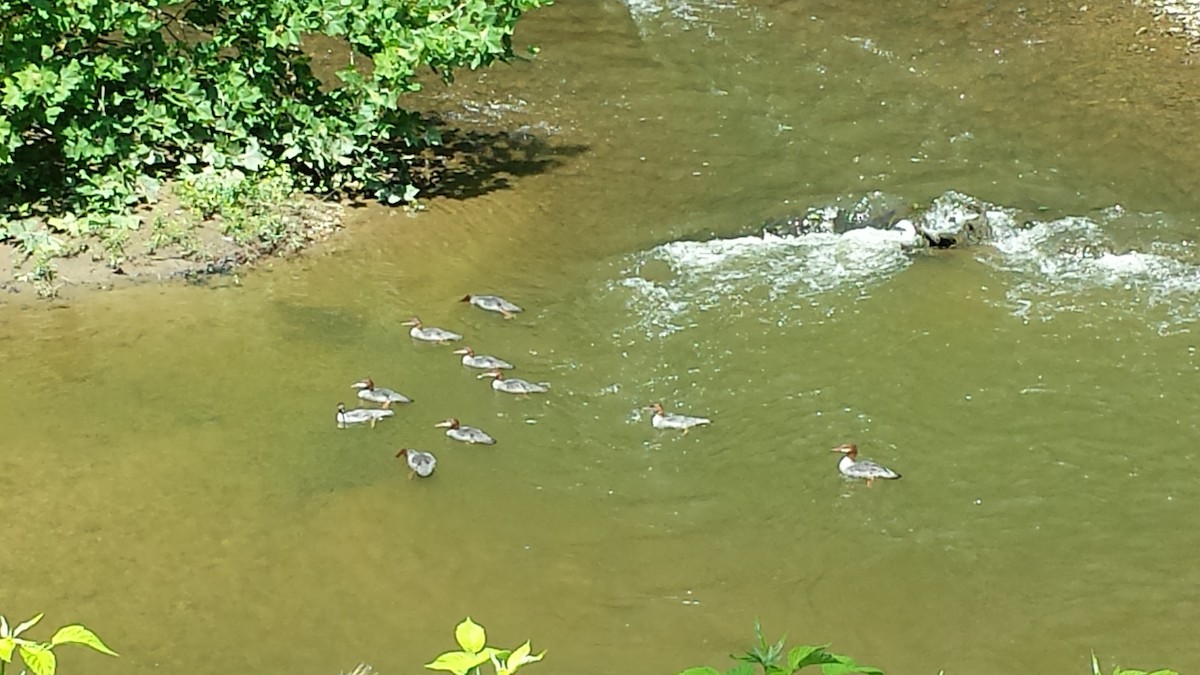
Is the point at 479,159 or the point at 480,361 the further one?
the point at 479,159

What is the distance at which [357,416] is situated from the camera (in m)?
8.23

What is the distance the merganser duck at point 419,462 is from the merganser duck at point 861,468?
220cm

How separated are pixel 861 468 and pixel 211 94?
18.3 feet

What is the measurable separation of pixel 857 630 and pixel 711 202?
5.10 metres

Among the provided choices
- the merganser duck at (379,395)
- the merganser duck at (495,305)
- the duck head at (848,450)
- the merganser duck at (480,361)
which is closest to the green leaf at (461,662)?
the duck head at (848,450)

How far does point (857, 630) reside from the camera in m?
6.66

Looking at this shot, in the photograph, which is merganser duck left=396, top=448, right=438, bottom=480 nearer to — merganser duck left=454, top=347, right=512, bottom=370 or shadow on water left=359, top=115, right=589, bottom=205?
merganser duck left=454, top=347, right=512, bottom=370

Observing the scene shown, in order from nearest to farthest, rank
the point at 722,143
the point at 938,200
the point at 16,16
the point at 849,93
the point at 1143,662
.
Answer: the point at 1143,662, the point at 16,16, the point at 938,200, the point at 722,143, the point at 849,93

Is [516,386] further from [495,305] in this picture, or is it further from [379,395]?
[495,305]

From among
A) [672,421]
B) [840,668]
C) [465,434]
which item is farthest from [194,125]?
[840,668]

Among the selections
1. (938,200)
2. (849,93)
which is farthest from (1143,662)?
(849,93)

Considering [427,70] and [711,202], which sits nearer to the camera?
[711,202]

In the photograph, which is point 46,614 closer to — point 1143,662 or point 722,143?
point 1143,662

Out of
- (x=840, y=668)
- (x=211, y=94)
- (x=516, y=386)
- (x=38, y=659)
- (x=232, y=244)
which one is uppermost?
(x=840, y=668)
